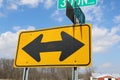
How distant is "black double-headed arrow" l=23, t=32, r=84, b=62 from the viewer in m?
3.34

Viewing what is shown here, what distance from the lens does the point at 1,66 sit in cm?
9756

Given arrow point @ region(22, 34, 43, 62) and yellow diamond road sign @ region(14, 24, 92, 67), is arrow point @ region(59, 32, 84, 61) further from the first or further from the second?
arrow point @ region(22, 34, 43, 62)

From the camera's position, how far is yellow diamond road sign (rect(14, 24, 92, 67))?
327 centimetres

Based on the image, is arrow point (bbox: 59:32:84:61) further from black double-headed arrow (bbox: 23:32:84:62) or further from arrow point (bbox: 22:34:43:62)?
arrow point (bbox: 22:34:43:62)

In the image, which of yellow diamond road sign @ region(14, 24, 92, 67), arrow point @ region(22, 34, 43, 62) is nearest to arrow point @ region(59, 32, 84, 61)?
yellow diamond road sign @ region(14, 24, 92, 67)

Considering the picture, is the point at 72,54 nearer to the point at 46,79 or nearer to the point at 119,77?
the point at 119,77

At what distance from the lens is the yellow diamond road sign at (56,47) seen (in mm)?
3266

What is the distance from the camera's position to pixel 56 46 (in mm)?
3494

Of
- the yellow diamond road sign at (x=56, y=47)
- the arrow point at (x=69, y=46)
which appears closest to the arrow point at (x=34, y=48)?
the yellow diamond road sign at (x=56, y=47)

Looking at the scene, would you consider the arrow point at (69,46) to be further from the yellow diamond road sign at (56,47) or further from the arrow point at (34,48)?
the arrow point at (34,48)

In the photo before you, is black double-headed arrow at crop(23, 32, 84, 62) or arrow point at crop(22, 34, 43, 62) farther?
arrow point at crop(22, 34, 43, 62)

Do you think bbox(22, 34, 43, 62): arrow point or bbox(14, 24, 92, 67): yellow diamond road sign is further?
bbox(22, 34, 43, 62): arrow point

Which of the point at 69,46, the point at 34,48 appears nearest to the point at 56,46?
the point at 69,46

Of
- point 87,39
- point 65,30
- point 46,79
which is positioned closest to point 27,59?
point 65,30
